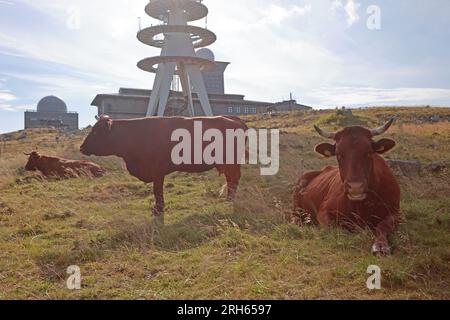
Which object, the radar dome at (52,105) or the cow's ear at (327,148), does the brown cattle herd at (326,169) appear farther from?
the radar dome at (52,105)

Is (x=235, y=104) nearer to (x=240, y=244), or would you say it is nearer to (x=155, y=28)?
(x=155, y=28)

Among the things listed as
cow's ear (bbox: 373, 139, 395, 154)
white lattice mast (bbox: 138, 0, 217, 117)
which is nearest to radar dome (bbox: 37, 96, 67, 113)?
white lattice mast (bbox: 138, 0, 217, 117)

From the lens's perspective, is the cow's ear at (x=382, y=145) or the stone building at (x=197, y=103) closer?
the cow's ear at (x=382, y=145)

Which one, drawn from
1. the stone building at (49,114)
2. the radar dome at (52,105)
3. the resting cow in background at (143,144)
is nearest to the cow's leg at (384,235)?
the resting cow in background at (143,144)

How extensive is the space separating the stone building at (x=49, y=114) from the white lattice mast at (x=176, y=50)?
38976 mm

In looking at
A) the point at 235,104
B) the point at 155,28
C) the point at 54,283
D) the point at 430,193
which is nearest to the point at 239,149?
the point at 430,193

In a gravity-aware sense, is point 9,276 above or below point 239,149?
below

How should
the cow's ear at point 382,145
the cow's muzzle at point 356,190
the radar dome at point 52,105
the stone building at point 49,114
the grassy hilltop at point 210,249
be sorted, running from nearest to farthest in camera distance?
1. the grassy hilltop at point 210,249
2. the cow's muzzle at point 356,190
3. the cow's ear at point 382,145
4. the stone building at point 49,114
5. the radar dome at point 52,105

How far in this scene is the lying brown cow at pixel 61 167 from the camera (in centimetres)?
1307

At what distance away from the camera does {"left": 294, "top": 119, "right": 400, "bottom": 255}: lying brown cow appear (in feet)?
17.3

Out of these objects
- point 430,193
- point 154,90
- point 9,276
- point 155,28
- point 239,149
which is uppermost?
point 155,28
